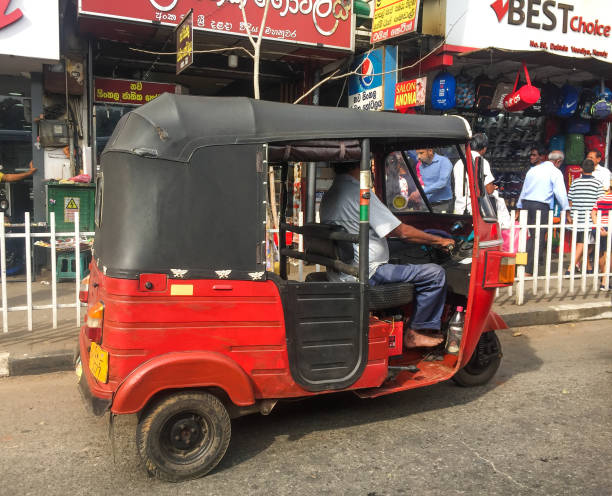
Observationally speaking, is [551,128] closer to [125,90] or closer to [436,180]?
[436,180]

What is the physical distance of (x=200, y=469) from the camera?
3133mm

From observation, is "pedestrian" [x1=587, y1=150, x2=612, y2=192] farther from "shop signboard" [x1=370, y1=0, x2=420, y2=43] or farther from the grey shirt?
the grey shirt

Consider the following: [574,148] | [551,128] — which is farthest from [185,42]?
[574,148]

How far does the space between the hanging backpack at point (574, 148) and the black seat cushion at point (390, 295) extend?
28.8 feet

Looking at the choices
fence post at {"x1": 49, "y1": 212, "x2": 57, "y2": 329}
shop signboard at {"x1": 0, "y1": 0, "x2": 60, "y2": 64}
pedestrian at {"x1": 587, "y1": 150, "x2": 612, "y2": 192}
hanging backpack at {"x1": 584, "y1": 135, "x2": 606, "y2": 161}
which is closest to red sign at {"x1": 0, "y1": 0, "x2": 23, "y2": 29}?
shop signboard at {"x1": 0, "y1": 0, "x2": 60, "y2": 64}

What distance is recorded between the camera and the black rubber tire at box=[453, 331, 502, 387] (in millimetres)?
4516

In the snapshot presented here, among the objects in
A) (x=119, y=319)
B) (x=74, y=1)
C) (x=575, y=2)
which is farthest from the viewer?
(x=575, y=2)

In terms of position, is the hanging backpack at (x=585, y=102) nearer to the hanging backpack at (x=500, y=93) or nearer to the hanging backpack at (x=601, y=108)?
the hanging backpack at (x=601, y=108)

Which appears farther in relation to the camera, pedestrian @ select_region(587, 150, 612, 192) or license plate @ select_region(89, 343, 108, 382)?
pedestrian @ select_region(587, 150, 612, 192)

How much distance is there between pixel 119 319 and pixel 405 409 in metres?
2.13

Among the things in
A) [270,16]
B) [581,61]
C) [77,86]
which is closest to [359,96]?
[270,16]

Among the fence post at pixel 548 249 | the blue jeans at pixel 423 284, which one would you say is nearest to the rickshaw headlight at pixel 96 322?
the blue jeans at pixel 423 284

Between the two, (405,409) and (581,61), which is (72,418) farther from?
(581,61)

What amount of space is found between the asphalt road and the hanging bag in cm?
543
